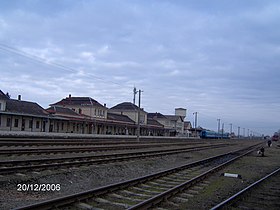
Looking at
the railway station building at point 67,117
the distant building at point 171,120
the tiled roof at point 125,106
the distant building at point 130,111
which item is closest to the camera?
the railway station building at point 67,117

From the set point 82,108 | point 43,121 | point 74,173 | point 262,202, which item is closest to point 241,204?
point 262,202

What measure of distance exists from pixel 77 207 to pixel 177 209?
2.49 meters

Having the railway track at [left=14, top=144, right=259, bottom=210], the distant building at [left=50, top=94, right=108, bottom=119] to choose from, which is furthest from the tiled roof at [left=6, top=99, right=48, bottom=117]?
the railway track at [left=14, top=144, right=259, bottom=210]

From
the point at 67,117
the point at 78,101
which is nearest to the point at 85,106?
the point at 78,101

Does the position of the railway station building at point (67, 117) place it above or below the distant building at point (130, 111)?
below

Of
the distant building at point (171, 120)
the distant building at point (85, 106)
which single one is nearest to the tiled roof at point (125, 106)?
the distant building at point (171, 120)

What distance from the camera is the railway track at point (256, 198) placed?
9.32 metres

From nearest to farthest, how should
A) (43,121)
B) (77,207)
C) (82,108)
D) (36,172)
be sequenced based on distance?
1. (77,207)
2. (36,172)
3. (43,121)
4. (82,108)

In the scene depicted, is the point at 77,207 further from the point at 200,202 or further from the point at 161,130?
the point at 161,130

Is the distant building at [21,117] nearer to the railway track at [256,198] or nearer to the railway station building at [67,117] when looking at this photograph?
the railway station building at [67,117]

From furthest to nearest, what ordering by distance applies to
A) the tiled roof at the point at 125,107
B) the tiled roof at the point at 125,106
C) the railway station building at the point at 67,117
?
the tiled roof at the point at 125,106
the tiled roof at the point at 125,107
the railway station building at the point at 67,117

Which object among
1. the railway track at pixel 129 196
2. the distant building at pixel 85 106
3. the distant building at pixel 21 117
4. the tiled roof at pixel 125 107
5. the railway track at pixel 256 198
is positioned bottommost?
the railway track at pixel 256 198

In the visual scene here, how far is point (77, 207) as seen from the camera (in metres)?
7.98

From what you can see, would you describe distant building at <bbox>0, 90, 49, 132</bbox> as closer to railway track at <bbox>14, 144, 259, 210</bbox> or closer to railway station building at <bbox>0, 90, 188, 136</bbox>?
railway station building at <bbox>0, 90, 188, 136</bbox>
